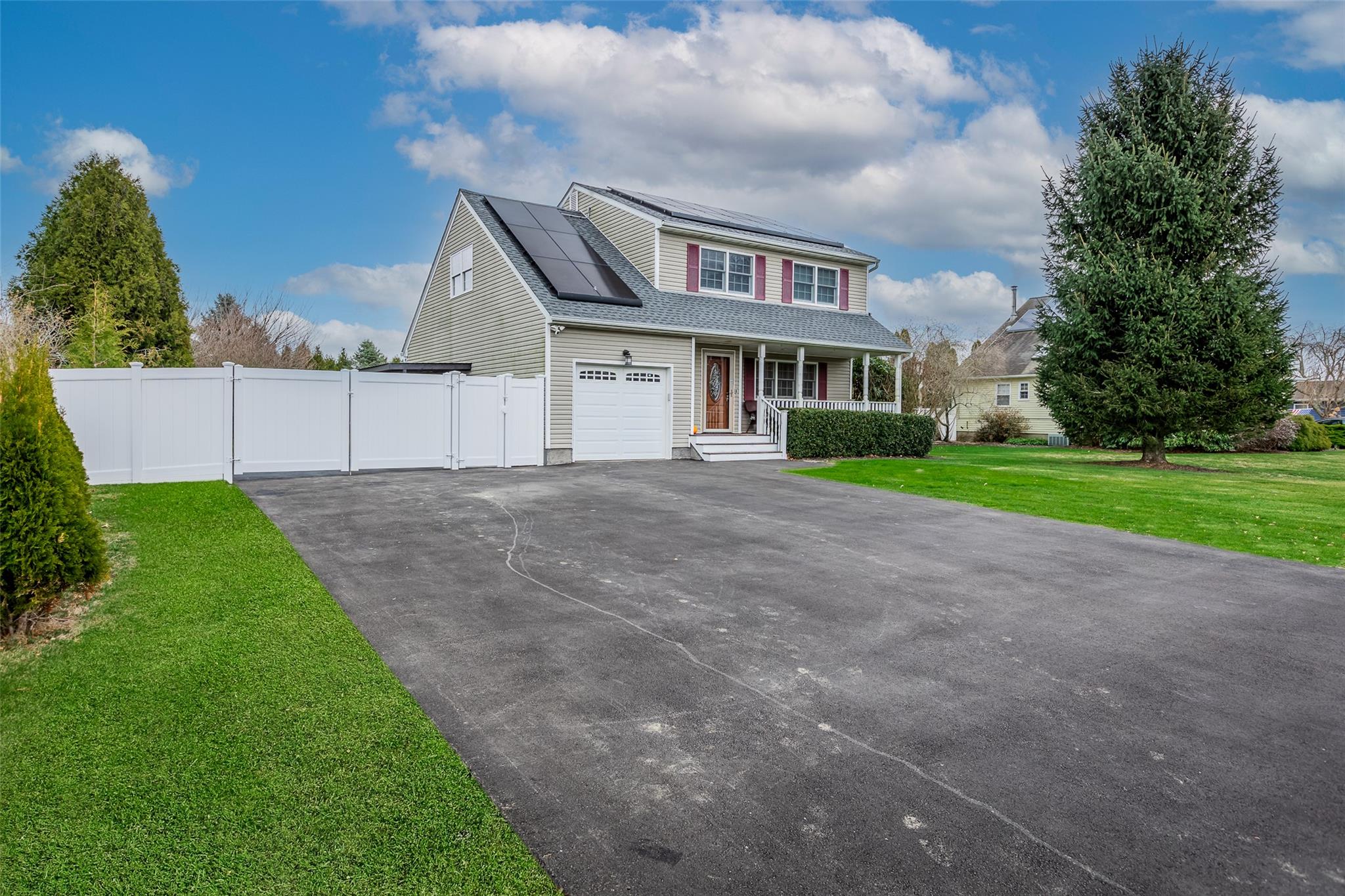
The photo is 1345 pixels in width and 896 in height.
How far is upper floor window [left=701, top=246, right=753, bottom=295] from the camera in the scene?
19234 mm

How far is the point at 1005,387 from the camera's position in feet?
113

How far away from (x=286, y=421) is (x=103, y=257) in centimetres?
1308

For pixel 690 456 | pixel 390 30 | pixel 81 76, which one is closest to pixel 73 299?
pixel 81 76

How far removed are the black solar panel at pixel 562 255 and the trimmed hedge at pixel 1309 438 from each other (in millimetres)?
27237

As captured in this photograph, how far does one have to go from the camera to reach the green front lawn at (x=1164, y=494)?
8336 mm

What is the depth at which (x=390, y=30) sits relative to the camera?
14.4 meters

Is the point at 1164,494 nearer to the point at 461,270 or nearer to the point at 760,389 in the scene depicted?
the point at 760,389

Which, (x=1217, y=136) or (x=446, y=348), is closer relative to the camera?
(x=1217, y=136)

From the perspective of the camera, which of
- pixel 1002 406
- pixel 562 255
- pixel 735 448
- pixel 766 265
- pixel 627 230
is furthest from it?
pixel 1002 406

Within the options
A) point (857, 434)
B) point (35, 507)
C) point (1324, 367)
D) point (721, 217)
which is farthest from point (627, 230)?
point (1324, 367)

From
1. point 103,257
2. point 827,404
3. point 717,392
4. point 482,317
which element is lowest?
point 827,404

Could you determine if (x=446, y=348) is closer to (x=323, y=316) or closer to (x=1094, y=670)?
(x=323, y=316)

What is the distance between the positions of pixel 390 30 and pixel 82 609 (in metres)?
14.0

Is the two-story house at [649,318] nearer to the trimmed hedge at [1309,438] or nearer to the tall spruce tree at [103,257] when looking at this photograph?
the tall spruce tree at [103,257]
